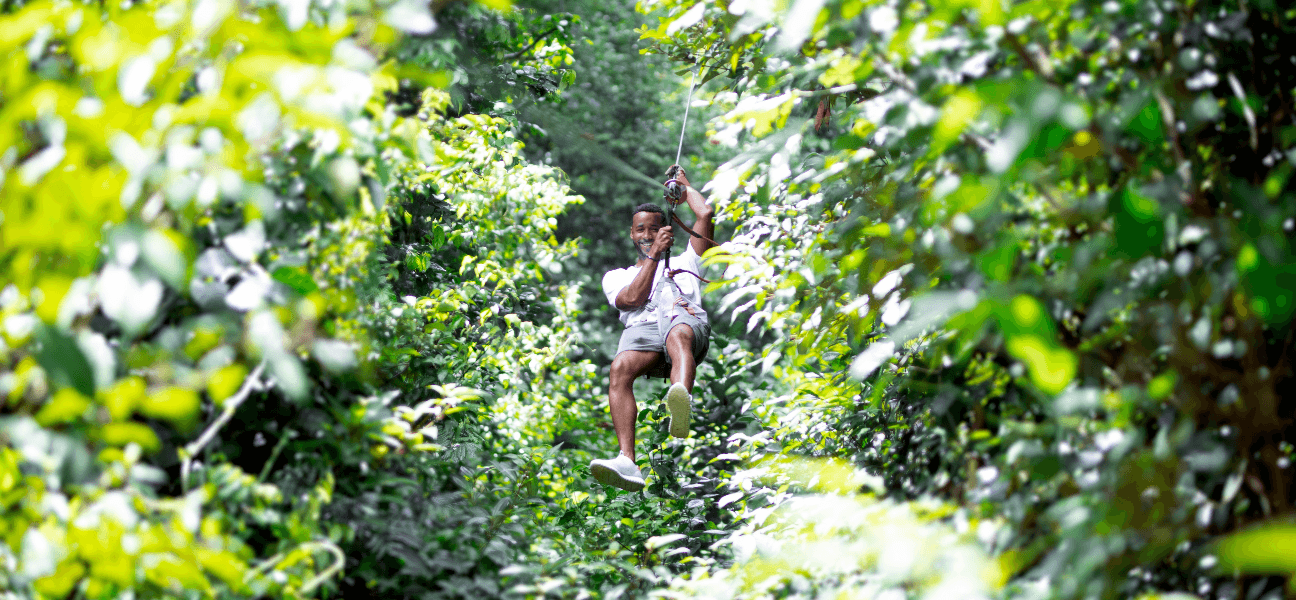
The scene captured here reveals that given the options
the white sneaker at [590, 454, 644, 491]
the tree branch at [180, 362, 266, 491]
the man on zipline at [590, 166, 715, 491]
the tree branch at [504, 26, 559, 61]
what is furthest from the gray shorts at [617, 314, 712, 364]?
the tree branch at [180, 362, 266, 491]

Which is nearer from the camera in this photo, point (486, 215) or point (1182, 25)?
point (1182, 25)

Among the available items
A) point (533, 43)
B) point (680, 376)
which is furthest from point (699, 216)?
point (533, 43)

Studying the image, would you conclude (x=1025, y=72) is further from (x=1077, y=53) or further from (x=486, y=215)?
(x=486, y=215)

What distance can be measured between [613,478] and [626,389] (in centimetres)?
57

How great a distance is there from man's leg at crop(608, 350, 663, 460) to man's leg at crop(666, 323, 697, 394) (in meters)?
0.04

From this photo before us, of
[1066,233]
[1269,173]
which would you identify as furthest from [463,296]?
[1269,173]

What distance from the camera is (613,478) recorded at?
328 centimetres

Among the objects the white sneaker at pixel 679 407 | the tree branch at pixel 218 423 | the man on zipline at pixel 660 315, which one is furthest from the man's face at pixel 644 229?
the tree branch at pixel 218 423

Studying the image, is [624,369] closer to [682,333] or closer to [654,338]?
[654,338]

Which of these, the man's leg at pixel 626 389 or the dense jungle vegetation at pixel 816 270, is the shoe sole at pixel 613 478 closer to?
the man's leg at pixel 626 389

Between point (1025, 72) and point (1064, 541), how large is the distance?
0.68 m

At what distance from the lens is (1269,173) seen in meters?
1.33

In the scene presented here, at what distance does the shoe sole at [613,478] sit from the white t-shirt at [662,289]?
2.61 feet

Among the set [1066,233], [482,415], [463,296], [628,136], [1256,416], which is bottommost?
[628,136]
